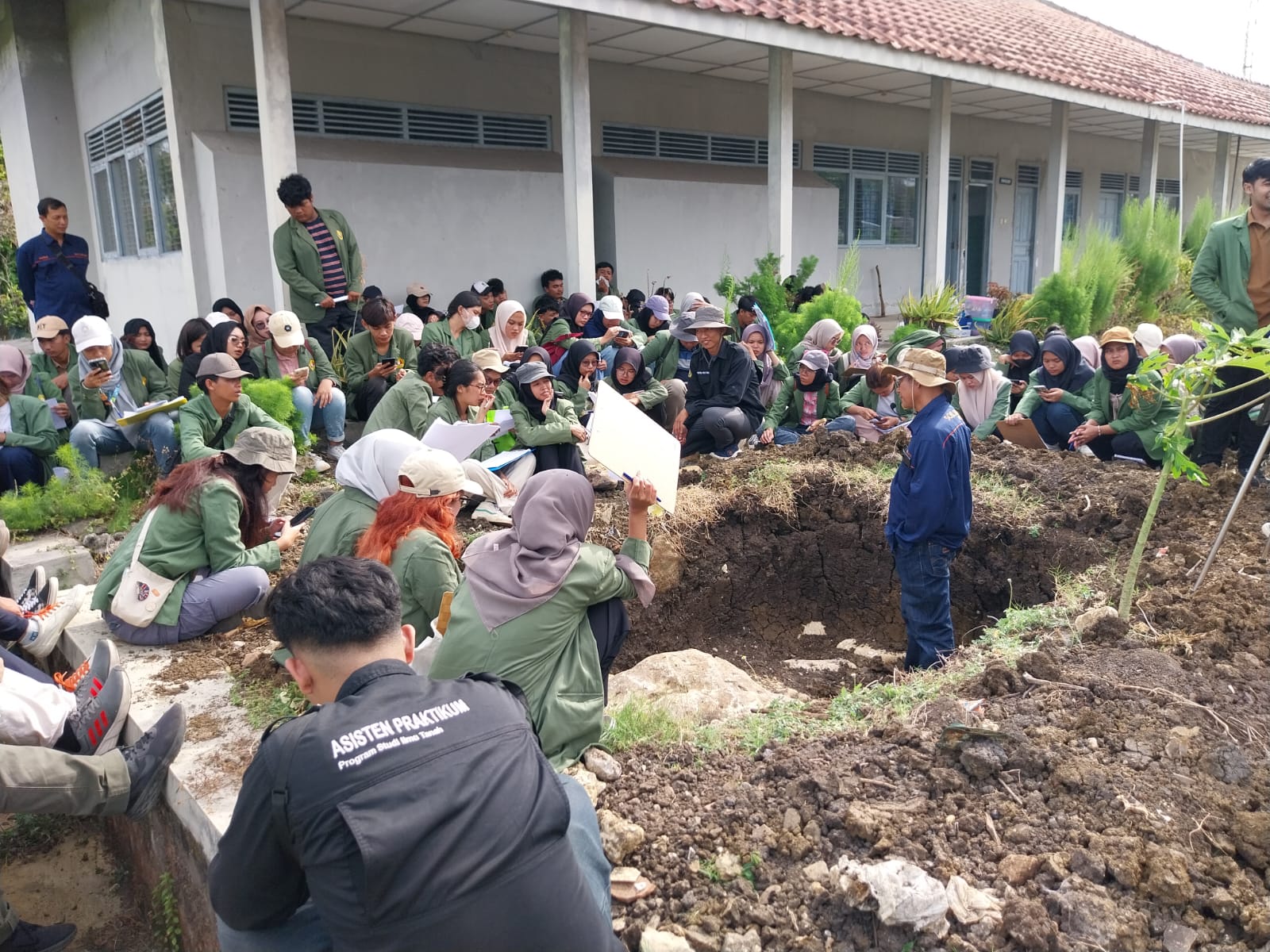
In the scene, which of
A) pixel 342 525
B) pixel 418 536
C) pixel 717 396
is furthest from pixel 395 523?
pixel 717 396

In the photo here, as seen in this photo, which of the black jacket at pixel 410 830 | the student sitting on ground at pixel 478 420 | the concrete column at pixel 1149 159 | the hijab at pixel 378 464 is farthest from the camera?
the concrete column at pixel 1149 159

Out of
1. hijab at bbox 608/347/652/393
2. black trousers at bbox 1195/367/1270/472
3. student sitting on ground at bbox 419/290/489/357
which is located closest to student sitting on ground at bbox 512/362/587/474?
hijab at bbox 608/347/652/393

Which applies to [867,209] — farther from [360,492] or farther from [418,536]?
[418,536]

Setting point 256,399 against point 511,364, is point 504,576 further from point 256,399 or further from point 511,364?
point 511,364

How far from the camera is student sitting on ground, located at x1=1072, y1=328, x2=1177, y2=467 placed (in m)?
6.32

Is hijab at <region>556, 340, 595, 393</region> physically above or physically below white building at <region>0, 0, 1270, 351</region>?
below

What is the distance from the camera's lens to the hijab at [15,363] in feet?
19.2

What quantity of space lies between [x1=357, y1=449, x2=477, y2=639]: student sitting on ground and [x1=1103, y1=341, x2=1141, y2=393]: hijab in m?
4.95

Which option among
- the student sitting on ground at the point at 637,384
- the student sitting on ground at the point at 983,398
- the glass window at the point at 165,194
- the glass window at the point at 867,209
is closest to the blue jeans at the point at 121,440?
the student sitting on ground at the point at 637,384

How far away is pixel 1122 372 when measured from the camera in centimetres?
650

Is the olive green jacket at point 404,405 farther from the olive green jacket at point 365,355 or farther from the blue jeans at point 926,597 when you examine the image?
the blue jeans at point 926,597

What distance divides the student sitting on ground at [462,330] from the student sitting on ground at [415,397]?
162 centimetres

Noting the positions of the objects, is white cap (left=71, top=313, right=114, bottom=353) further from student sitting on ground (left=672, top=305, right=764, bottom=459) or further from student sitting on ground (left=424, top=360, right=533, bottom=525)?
student sitting on ground (left=672, top=305, right=764, bottom=459)

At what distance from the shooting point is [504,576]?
3.03 metres
